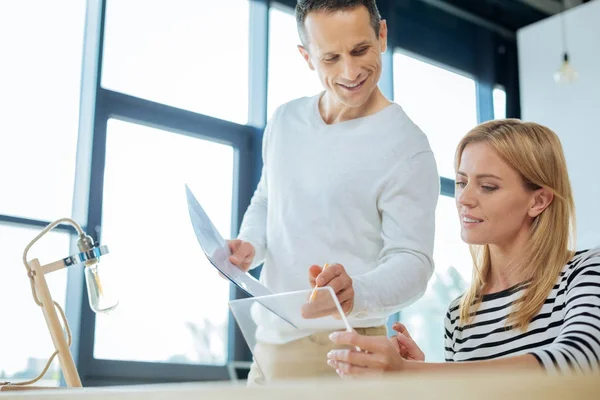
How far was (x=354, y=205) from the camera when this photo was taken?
149 cm

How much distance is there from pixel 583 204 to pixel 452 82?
1096mm


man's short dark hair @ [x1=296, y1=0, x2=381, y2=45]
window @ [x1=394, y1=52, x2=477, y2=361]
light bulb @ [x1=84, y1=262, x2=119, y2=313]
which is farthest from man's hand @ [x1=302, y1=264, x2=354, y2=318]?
window @ [x1=394, y1=52, x2=477, y2=361]

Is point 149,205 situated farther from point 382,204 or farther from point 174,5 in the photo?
point 382,204

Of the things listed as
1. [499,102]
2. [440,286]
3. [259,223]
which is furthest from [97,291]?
[499,102]

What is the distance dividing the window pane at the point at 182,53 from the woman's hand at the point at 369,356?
2.40 metres

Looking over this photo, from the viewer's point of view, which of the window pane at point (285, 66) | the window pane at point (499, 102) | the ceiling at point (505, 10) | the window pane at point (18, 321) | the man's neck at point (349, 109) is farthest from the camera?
the window pane at point (499, 102)

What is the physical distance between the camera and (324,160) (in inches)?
61.1

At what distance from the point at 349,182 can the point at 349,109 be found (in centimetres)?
19

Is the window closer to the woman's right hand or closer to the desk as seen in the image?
the woman's right hand

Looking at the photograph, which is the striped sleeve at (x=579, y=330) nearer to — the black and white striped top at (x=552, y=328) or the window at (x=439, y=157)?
the black and white striped top at (x=552, y=328)

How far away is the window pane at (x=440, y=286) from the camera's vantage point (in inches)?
161

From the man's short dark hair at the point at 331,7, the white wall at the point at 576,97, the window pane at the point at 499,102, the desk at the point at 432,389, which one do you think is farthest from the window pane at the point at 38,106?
the window pane at the point at 499,102

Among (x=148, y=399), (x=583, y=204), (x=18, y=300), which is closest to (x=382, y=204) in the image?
(x=148, y=399)

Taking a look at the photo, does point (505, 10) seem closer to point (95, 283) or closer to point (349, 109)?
point (349, 109)
